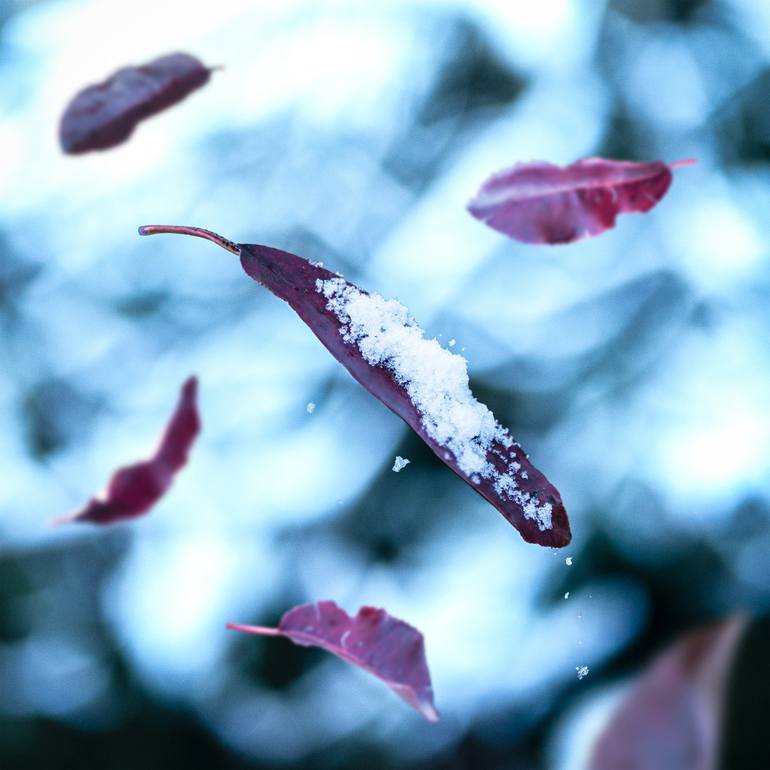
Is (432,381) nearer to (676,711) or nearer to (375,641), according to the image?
(375,641)

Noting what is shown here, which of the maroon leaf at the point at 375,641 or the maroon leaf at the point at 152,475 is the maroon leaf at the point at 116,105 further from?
the maroon leaf at the point at 375,641

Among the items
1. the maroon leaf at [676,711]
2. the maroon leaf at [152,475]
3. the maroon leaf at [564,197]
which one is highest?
the maroon leaf at [564,197]

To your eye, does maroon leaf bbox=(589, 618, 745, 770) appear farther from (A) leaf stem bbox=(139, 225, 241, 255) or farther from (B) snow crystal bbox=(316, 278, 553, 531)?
(A) leaf stem bbox=(139, 225, 241, 255)

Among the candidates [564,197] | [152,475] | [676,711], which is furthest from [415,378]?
[676,711]

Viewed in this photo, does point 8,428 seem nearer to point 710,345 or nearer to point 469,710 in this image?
point 469,710

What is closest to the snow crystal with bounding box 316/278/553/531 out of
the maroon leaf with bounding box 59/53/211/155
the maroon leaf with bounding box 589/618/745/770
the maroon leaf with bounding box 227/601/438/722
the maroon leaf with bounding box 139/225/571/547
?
the maroon leaf with bounding box 139/225/571/547

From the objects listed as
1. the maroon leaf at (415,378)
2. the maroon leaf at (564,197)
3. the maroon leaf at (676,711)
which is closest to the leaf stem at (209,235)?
the maroon leaf at (415,378)
